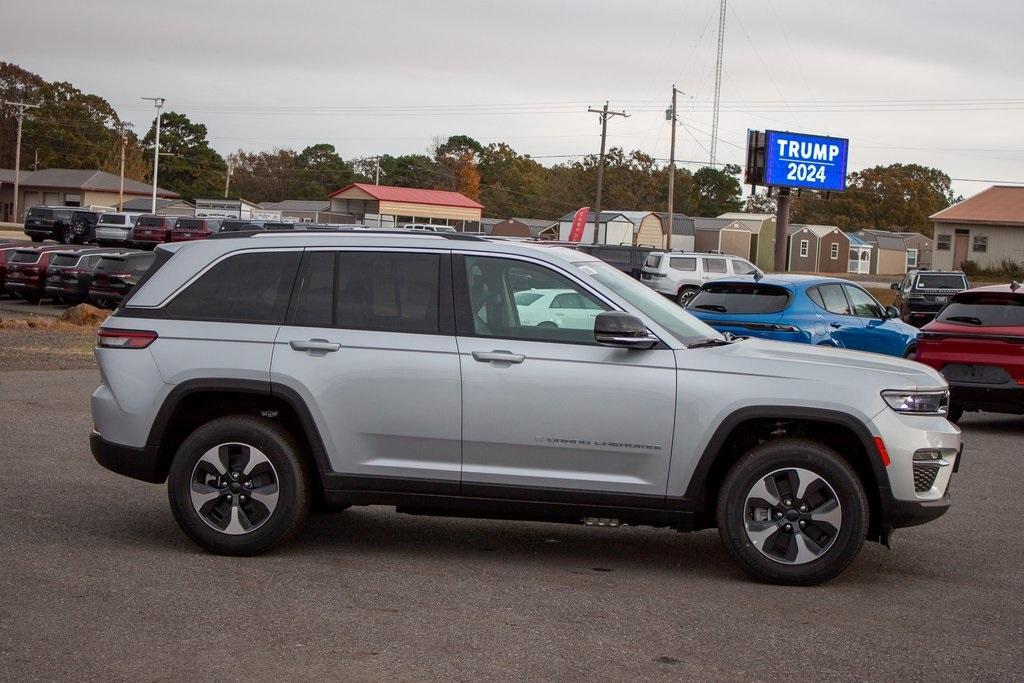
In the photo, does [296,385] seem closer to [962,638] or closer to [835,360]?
[835,360]

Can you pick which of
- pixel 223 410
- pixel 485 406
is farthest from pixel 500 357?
pixel 223 410

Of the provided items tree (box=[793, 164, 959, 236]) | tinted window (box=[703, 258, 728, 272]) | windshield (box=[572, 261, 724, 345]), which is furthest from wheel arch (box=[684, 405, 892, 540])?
tree (box=[793, 164, 959, 236])

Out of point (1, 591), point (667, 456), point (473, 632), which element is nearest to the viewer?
point (473, 632)

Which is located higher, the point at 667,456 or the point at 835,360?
the point at 835,360

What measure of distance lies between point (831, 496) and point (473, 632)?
217 cm

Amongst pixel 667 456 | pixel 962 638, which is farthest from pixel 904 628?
pixel 667 456

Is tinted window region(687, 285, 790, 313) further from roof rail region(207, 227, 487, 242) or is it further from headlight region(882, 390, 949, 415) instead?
headlight region(882, 390, 949, 415)

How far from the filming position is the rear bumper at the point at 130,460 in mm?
7230

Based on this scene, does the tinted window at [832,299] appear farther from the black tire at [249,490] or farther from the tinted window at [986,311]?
the black tire at [249,490]

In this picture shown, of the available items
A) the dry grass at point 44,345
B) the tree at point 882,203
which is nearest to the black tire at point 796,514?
the dry grass at point 44,345

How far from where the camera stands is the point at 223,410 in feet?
24.3

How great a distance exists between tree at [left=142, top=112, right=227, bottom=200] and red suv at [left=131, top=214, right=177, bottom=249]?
69.9m

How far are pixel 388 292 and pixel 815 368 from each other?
2.45 metres

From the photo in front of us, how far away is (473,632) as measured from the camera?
5.77 m
